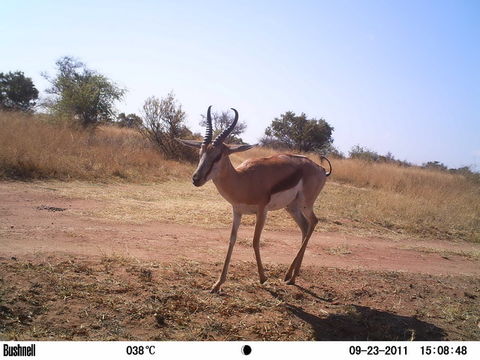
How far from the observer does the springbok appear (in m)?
5.91

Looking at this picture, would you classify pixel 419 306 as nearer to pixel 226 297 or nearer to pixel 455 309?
pixel 455 309

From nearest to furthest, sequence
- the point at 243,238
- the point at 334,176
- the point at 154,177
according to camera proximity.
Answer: the point at 243,238 → the point at 154,177 → the point at 334,176

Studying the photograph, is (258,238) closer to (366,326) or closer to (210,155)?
(210,155)

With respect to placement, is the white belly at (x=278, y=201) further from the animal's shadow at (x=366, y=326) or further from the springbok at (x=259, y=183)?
the animal's shadow at (x=366, y=326)

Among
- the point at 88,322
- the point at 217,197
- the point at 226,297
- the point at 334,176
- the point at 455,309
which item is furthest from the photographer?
the point at 334,176

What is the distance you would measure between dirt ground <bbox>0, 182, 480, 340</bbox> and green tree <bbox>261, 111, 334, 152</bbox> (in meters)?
33.9

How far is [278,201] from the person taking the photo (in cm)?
655

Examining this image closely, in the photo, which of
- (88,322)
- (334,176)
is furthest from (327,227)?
(334,176)

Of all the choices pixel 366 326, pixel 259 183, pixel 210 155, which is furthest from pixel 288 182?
pixel 366 326

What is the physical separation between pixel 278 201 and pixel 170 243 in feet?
9.18

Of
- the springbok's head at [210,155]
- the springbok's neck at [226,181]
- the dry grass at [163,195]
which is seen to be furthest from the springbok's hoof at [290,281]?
the dry grass at [163,195]

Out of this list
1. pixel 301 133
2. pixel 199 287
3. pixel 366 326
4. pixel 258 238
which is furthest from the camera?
pixel 301 133

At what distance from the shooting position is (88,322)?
4352 millimetres

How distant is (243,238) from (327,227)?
3504 mm
